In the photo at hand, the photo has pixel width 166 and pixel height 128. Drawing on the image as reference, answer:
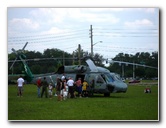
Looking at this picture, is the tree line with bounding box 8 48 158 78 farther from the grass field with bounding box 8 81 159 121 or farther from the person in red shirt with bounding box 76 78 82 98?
the person in red shirt with bounding box 76 78 82 98

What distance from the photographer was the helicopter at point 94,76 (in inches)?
719

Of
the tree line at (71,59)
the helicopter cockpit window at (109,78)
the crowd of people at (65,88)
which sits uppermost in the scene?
the tree line at (71,59)

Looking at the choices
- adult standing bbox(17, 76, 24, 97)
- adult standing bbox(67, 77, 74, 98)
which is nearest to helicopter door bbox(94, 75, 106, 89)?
adult standing bbox(67, 77, 74, 98)

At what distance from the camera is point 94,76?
18906mm

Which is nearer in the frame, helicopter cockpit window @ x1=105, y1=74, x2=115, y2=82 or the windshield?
the windshield

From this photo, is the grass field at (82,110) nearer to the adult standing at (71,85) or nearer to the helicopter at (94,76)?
the adult standing at (71,85)

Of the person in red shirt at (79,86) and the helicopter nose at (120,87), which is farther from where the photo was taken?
the person in red shirt at (79,86)

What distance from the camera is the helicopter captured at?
18250 millimetres

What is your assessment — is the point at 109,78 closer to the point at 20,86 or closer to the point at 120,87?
the point at 120,87

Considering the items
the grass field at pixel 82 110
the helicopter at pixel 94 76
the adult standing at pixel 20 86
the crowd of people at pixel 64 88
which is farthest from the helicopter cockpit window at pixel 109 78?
the adult standing at pixel 20 86

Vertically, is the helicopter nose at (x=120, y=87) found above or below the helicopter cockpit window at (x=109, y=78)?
below
